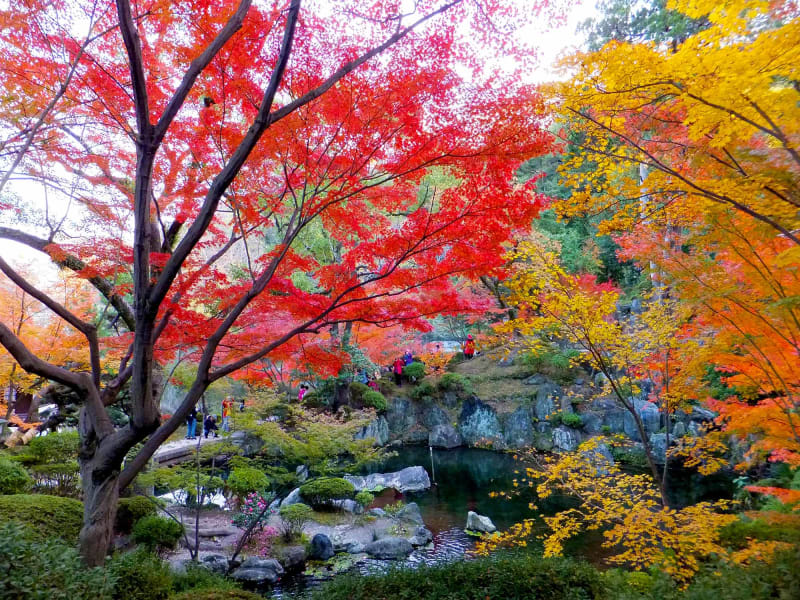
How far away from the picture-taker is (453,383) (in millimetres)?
17516

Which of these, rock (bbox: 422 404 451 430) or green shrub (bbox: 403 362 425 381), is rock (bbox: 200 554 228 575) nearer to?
rock (bbox: 422 404 451 430)

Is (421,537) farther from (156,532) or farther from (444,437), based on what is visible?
(444,437)

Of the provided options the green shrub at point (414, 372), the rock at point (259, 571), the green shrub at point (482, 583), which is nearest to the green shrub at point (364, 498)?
the rock at point (259, 571)

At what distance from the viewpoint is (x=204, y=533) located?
8.30 metres

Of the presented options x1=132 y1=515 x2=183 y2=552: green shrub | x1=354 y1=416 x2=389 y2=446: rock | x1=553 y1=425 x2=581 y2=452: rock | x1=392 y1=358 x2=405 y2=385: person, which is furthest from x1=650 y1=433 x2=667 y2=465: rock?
x1=132 y1=515 x2=183 y2=552: green shrub

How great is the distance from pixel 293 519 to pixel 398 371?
966 centimetres

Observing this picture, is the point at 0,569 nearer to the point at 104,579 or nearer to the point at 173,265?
the point at 104,579

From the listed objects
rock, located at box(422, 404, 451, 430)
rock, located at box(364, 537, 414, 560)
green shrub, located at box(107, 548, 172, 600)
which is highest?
rock, located at box(422, 404, 451, 430)

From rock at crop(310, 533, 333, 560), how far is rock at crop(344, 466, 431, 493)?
3.60 m

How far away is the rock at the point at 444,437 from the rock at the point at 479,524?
23.3 feet

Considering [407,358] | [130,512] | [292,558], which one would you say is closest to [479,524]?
[292,558]

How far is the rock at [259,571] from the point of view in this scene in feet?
22.8

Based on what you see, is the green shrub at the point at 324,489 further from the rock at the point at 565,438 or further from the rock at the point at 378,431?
the rock at the point at 565,438

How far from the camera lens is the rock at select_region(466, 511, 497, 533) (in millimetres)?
8898
